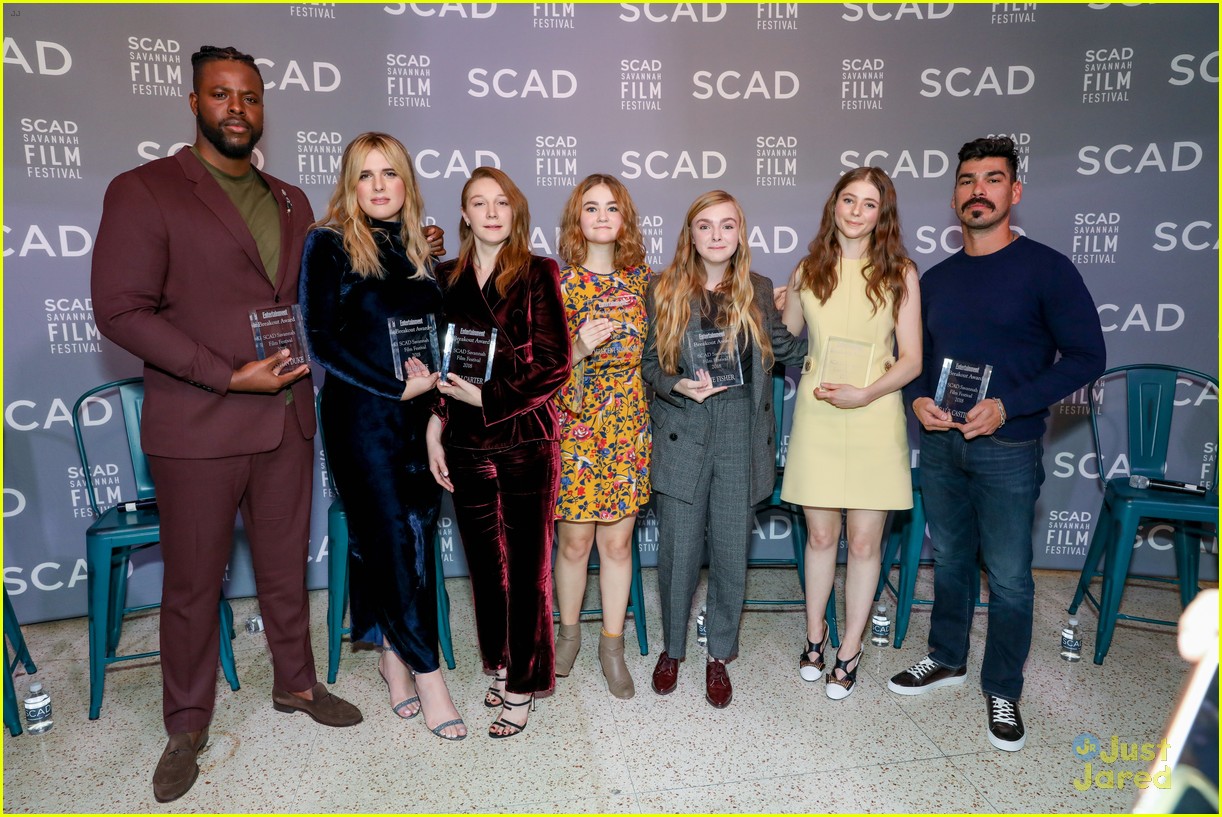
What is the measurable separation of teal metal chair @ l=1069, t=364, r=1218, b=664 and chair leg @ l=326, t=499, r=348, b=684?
2.87 meters

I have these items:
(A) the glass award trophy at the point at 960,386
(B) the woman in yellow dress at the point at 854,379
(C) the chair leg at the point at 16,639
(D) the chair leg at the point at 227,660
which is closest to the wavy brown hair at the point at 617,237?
(B) the woman in yellow dress at the point at 854,379

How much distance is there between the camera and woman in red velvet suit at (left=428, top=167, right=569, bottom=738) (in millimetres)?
2205

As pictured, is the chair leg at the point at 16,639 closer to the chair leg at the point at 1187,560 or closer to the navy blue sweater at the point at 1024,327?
the navy blue sweater at the point at 1024,327

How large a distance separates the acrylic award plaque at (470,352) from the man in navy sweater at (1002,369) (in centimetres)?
141

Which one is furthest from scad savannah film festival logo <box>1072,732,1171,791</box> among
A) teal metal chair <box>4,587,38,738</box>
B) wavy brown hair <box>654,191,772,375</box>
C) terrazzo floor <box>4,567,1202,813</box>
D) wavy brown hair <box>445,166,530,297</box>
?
teal metal chair <box>4,587,38,738</box>

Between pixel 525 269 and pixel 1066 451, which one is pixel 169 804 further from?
pixel 1066 451

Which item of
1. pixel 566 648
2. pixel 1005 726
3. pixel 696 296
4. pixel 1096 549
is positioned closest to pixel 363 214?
pixel 696 296

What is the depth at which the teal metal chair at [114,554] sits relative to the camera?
2549mm

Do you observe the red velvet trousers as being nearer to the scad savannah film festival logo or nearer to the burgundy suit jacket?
the burgundy suit jacket

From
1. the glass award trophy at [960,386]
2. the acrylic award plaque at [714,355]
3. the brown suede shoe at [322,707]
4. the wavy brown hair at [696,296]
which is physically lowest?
the brown suede shoe at [322,707]

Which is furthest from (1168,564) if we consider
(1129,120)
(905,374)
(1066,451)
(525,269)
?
(525,269)

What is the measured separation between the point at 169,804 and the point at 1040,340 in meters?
2.91

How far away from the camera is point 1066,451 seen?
148 inches

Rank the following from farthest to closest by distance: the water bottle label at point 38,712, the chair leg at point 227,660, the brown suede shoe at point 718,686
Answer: the chair leg at point 227,660, the brown suede shoe at point 718,686, the water bottle label at point 38,712
